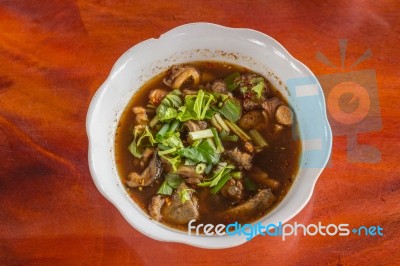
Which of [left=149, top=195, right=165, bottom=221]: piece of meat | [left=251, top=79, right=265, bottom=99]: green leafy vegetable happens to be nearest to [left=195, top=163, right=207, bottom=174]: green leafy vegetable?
[left=149, top=195, right=165, bottom=221]: piece of meat

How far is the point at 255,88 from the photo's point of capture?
2373 mm

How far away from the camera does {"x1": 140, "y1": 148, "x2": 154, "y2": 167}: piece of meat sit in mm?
2312

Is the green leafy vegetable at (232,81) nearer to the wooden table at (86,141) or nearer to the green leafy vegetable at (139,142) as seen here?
the wooden table at (86,141)

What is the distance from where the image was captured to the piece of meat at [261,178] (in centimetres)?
228

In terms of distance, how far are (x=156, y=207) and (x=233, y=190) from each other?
1.29 ft

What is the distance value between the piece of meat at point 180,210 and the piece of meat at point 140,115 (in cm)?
42

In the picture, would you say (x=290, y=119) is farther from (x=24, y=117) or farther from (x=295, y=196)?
(x=24, y=117)

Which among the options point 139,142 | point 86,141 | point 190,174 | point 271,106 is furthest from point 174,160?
point 271,106

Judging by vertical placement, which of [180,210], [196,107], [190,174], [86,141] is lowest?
[180,210]

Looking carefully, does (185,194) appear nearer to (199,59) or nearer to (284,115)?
(284,115)

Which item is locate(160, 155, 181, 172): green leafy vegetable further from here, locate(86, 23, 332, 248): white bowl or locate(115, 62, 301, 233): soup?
locate(86, 23, 332, 248): white bowl

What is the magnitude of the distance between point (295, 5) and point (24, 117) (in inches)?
62.0

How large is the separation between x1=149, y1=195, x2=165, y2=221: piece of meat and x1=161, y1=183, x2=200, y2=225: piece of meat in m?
0.02

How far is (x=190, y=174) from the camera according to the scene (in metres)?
2.24
